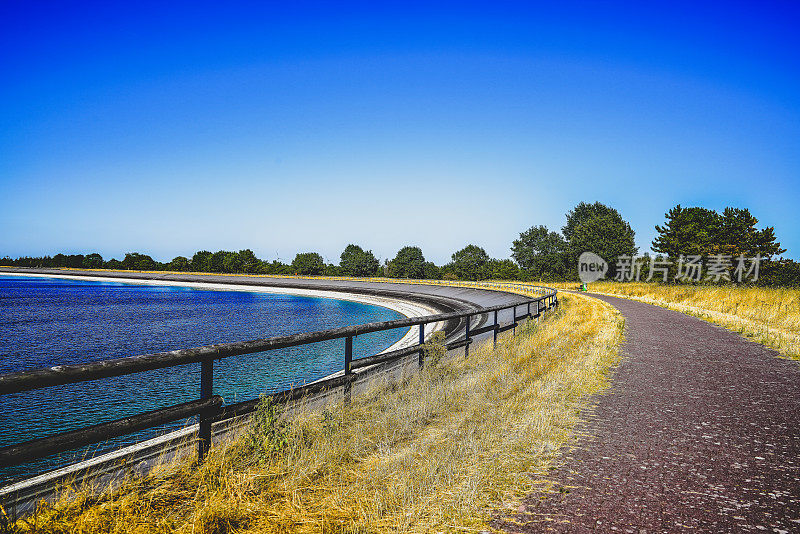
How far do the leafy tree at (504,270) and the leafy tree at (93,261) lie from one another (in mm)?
171509

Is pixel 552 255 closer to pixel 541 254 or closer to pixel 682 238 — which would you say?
pixel 541 254

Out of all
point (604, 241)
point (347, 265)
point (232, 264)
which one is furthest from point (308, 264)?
point (604, 241)

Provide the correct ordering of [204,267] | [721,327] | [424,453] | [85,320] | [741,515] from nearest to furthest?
[741,515] < [424,453] < [721,327] < [85,320] < [204,267]

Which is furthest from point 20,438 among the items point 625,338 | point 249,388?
point 625,338

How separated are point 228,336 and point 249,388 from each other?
Result: 16.9 m

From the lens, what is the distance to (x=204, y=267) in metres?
173

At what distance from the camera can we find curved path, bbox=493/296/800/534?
135 inches

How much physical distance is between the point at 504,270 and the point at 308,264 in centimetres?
7247

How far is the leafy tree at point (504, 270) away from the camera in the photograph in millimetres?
129250

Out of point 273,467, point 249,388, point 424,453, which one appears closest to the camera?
point 273,467

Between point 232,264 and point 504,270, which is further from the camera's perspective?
point 232,264

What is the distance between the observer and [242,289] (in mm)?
111375

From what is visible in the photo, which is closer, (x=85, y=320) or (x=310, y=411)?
(x=310, y=411)

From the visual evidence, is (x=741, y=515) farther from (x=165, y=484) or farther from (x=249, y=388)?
(x=249, y=388)
